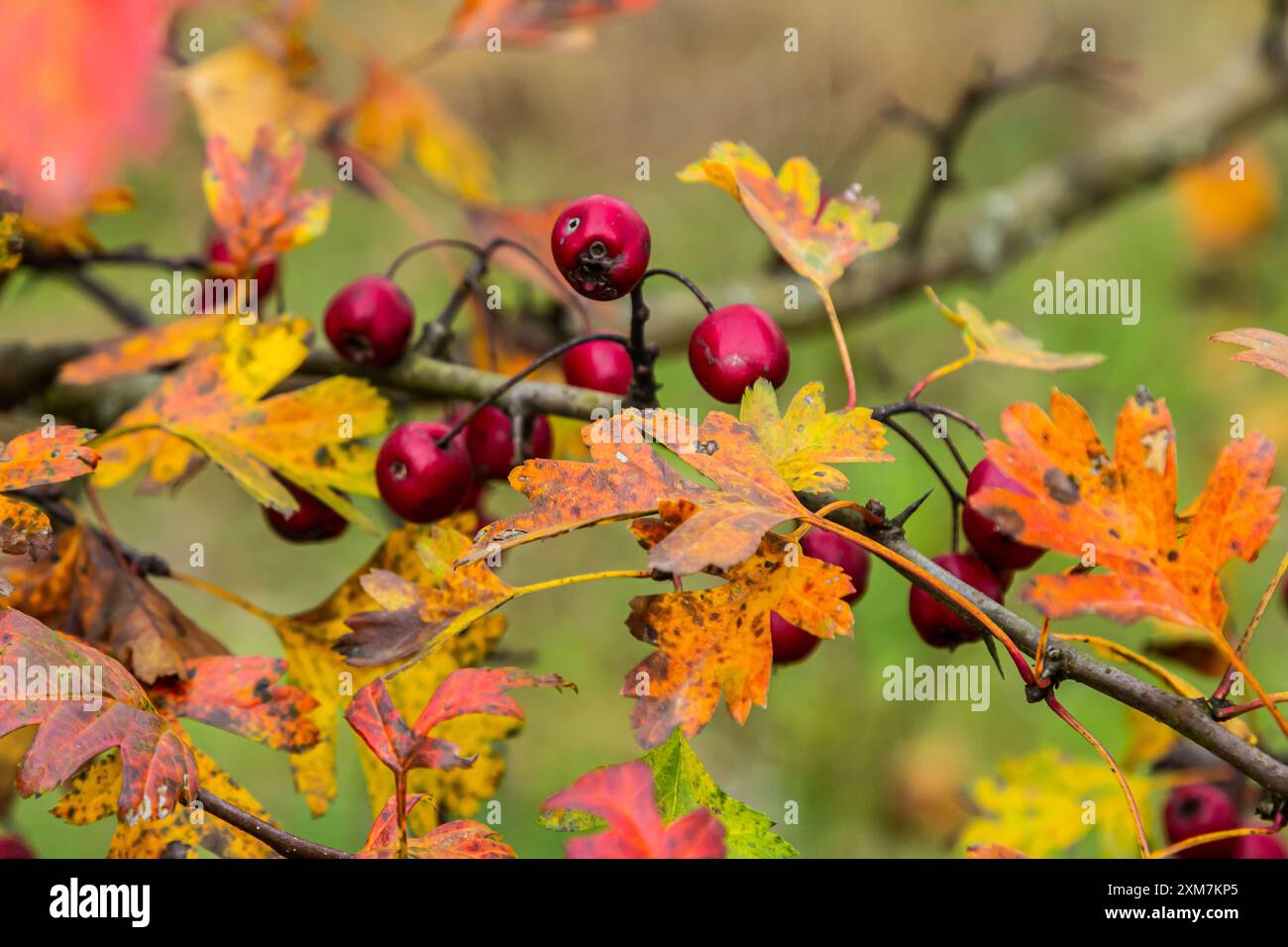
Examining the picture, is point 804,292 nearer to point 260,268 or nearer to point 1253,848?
point 260,268

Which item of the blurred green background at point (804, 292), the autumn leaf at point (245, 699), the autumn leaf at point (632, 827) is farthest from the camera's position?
the blurred green background at point (804, 292)

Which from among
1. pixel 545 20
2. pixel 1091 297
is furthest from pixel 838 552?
pixel 1091 297

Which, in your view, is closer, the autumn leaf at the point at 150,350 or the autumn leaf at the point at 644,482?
the autumn leaf at the point at 644,482

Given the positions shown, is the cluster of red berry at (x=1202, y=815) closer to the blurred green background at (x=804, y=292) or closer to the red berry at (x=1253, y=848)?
the red berry at (x=1253, y=848)

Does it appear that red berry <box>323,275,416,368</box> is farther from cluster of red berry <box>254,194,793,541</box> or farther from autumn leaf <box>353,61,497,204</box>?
autumn leaf <box>353,61,497,204</box>

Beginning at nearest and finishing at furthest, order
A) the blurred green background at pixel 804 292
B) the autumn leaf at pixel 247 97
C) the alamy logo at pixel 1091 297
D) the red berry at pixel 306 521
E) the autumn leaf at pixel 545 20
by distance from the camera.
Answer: the red berry at pixel 306 521
the autumn leaf at pixel 247 97
the autumn leaf at pixel 545 20
the blurred green background at pixel 804 292
the alamy logo at pixel 1091 297

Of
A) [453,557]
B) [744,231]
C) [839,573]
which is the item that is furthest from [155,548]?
[839,573]

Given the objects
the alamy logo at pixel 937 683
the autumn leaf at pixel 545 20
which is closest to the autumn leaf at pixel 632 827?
the autumn leaf at pixel 545 20

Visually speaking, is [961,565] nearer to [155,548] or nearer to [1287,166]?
[155,548]
